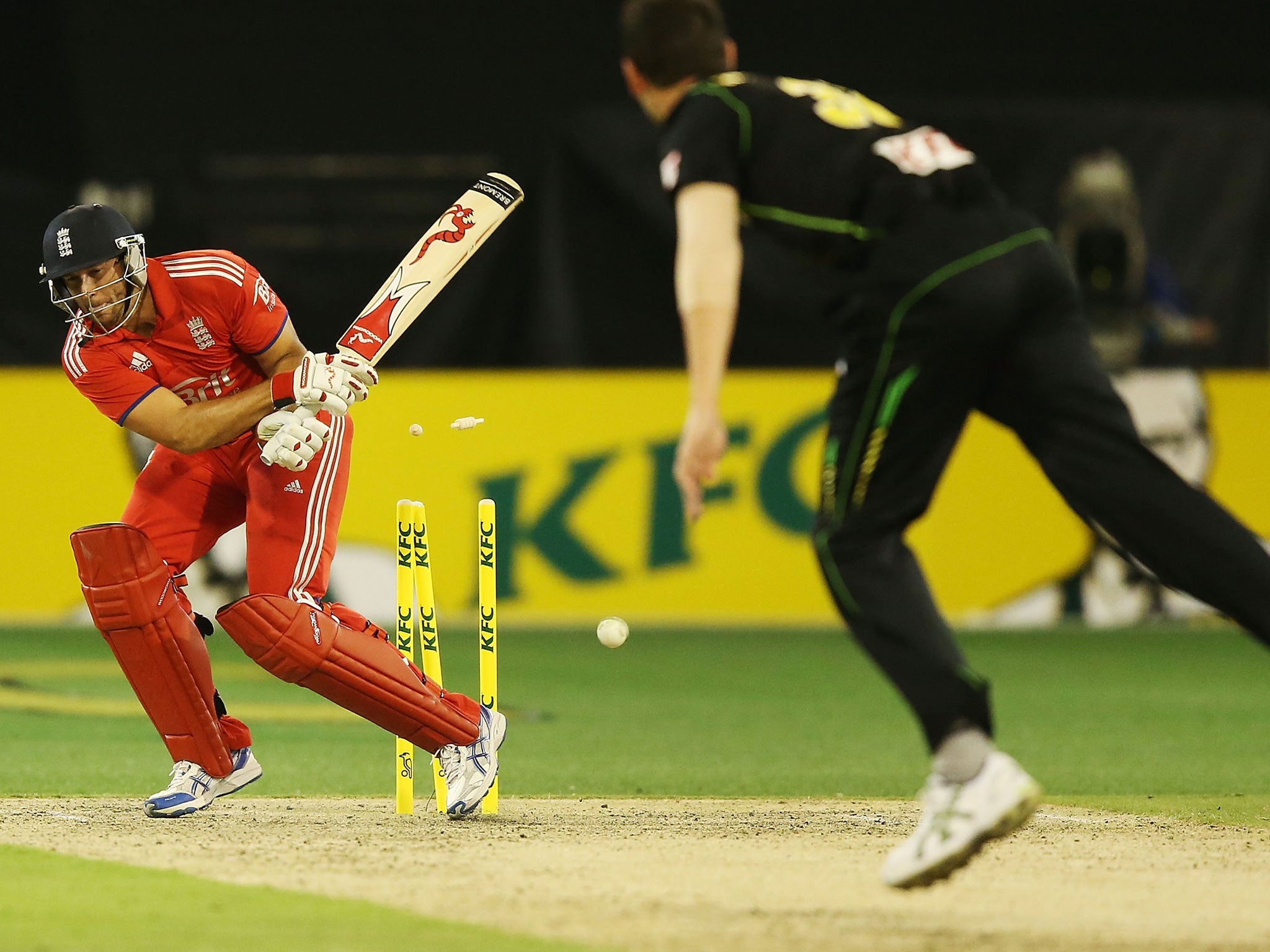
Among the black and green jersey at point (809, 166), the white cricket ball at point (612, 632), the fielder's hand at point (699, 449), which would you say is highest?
the black and green jersey at point (809, 166)

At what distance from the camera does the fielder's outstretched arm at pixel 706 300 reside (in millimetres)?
3215

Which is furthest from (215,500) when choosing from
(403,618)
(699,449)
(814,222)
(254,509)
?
(814,222)

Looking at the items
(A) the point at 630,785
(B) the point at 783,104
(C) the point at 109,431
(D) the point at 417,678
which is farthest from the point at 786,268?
(B) the point at 783,104

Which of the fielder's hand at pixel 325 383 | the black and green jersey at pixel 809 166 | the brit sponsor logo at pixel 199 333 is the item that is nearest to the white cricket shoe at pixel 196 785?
the fielder's hand at pixel 325 383

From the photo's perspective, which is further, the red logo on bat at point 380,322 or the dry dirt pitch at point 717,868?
the red logo on bat at point 380,322

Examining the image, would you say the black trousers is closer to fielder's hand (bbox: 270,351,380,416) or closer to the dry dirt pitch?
the dry dirt pitch

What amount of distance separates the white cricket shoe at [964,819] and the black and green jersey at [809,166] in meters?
0.95

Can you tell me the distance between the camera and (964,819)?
10.6 ft

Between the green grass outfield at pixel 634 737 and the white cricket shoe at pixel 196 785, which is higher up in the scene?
the white cricket shoe at pixel 196 785

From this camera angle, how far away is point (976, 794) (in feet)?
10.6

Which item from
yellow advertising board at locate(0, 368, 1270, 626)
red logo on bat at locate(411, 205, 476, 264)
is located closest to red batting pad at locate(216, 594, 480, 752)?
red logo on bat at locate(411, 205, 476, 264)

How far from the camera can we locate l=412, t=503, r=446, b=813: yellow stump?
454 cm

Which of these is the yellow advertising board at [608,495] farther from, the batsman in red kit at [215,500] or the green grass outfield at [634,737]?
the batsman in red kit at [215,500]

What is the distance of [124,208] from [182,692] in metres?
7.13
